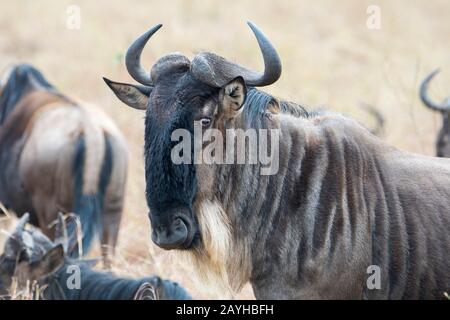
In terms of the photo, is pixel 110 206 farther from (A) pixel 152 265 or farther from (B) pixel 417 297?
(B) pixel 417 297

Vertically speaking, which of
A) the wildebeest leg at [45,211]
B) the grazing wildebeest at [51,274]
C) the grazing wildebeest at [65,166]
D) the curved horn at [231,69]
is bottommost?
the grazing wildebeest at [51,274]

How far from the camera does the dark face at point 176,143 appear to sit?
134 inches

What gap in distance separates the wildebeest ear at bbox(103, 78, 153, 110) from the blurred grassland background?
5.01m

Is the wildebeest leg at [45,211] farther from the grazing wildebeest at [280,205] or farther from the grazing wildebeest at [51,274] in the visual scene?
the grazing wildebeest at [280,205]

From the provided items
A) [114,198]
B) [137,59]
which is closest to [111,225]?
[114,198]

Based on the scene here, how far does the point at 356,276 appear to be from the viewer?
11.6ft

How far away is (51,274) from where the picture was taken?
5.28m

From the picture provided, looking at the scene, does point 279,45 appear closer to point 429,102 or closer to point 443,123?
point 429,102

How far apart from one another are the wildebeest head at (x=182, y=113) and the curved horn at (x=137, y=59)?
23 cm

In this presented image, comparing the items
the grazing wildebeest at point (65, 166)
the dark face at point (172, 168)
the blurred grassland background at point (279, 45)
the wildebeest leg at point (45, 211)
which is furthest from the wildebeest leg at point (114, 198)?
the dark face at point (172, 168)

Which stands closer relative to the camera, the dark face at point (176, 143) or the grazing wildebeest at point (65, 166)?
the dark face at point (176, 143)

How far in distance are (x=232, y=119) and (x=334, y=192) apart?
19.6 inches

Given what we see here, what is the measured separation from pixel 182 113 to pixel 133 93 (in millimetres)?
449

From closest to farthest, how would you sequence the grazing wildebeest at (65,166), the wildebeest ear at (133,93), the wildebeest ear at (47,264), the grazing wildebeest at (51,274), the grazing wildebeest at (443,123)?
the wildebeest ear at (133,93)
the grazing wildebeest at (51,274)
the wildebeest ear at (47,264)
the grazing wildebeest at (65,166)
the grazing wildebeest at (443,123)
